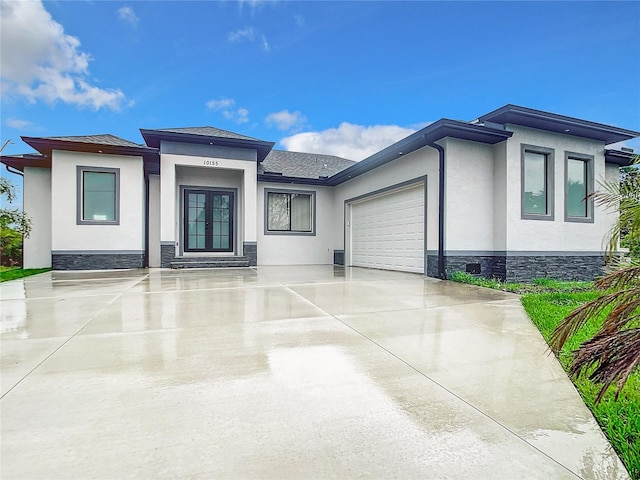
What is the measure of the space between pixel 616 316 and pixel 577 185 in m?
10.1

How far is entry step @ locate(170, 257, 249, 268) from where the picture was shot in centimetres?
1122

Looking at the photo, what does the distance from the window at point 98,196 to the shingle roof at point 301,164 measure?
5.01 meters

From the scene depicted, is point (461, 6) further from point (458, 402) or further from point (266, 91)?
point (458, 402)

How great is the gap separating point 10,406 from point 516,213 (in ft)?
31.4

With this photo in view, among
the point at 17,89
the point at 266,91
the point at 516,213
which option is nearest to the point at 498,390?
the point at 516,213

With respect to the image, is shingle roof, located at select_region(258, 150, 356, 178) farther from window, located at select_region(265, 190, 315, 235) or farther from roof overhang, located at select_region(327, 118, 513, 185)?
roof overhang, located at select_region(327, 118, 513, 185)

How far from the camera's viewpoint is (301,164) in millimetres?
15398

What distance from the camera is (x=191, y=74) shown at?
1462 centimetres

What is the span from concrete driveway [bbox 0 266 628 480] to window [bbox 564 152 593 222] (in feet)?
22.8

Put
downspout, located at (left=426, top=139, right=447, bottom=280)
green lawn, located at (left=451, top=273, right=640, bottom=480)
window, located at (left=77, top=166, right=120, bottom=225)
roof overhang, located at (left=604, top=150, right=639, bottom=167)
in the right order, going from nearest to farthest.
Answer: green lawn, located at (left=451, top=273, right=640, bottom=480) → downspout, located at (left=426, top=139, right=447, bottom=280) → roof overhang, located at (left=604, top=150, right=639, bottom=167) → window, located at (left=77, top=166, right=120, bottom=225)

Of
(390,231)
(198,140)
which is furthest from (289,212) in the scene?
(390,231)

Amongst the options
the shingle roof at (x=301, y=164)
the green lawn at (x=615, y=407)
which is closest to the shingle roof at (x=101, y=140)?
the shingle roof at (x=301, y=164)

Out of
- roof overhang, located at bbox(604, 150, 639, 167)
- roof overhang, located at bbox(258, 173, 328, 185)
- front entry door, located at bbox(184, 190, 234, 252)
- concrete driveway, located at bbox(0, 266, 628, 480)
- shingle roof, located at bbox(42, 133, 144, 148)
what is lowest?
concrete driveway, located at bbox(0, 266, 628, 480)

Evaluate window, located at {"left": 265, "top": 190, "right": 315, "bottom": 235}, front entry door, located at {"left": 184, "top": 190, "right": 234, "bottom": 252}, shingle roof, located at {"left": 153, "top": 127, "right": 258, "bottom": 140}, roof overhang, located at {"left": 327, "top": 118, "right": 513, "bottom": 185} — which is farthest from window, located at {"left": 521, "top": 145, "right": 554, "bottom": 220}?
front entry door, located at {"left": 184, "top": 190, "right": 234, "bottom": 252}
